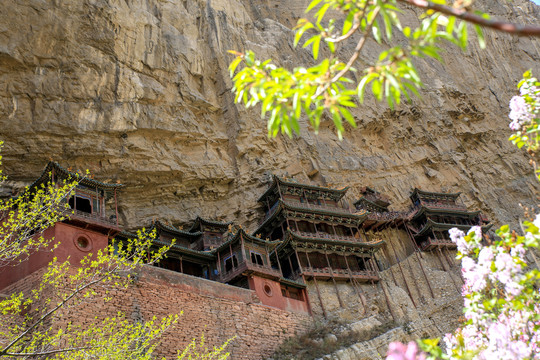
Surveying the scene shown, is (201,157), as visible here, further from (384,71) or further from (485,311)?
(384,71)

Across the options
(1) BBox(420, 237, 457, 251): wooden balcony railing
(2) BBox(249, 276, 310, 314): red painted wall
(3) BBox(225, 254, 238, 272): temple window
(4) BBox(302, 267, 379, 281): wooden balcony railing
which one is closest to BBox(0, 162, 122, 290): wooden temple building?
(3) BBox(225, 254, 238, 272): temple window

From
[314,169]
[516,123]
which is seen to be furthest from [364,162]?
[516,123]

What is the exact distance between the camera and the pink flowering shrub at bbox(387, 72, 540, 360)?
6258mm

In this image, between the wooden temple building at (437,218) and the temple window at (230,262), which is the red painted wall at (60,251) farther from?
the wooden temple building at (437,218)

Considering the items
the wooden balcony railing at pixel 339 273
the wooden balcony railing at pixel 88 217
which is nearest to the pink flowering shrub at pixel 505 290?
the wooden balcony railing at pixel 88 217

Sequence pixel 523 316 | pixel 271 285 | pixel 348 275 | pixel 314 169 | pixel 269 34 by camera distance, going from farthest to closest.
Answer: pixel 269 34
pixel 314 169
pixel 348 275
pixel 271 285
pixel 523 316

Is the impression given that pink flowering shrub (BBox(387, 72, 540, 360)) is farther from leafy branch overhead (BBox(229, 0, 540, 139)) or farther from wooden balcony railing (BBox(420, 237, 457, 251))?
wooden balcony railing (BBox(420, 237, 457, 251))

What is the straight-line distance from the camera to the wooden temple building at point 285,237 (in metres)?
21.1

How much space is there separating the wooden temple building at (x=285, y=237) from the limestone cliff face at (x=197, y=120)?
6.89 ft

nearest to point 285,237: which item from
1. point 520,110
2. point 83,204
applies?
point 83,204

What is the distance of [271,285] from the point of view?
25312mm

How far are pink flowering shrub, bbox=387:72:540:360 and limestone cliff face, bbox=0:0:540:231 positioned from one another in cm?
2541

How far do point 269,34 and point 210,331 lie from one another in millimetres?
31730

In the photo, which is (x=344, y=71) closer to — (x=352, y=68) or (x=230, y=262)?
(x=352, y=68)
